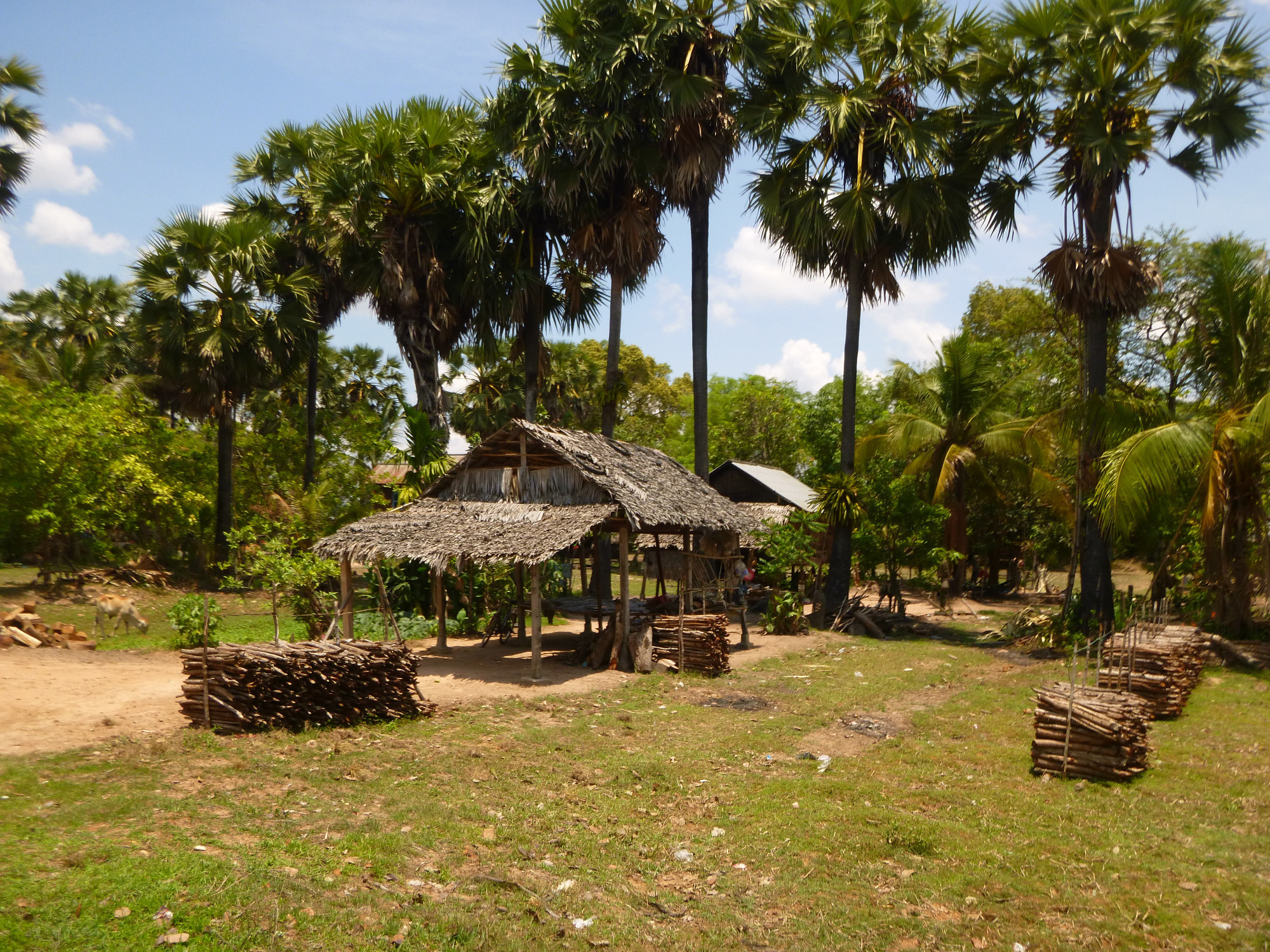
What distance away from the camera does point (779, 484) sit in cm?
3111

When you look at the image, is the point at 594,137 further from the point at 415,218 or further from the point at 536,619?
the point at 536,619

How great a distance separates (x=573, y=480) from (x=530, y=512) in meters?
0.94

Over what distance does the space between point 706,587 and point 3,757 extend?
1174cm

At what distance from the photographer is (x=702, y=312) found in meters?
23.4

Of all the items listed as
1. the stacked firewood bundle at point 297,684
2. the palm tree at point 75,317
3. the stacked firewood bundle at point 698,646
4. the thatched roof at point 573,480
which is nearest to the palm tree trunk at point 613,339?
the thatched roof at point 573,480

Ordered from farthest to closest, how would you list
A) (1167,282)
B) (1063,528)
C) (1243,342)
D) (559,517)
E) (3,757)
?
(1063,528) < (1167,282) < (1243,342) < (559,517) < (3,757)

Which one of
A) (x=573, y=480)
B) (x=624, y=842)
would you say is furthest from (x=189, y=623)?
(x=624, y=842)

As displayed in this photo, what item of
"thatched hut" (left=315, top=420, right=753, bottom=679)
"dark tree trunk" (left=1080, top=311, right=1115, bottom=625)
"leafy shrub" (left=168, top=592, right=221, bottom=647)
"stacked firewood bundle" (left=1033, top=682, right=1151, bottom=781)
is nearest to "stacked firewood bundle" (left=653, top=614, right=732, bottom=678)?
"thatched hut" (left=315, top=420, right=753, bottom=679)

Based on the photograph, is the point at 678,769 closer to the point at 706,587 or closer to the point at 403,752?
the point at 403,752

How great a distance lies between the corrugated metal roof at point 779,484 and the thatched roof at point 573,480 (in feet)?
36.9

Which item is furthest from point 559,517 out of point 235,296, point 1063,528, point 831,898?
point 1063,528

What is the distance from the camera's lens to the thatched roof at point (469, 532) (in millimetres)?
14492

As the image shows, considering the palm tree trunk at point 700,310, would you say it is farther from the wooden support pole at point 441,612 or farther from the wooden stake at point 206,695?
the wooden stake at point 206,695

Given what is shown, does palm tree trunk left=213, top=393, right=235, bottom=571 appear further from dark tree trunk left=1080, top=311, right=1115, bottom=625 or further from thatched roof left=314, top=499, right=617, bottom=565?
dark tree trunk left=1080, top=311, right=1115, bottom=625
